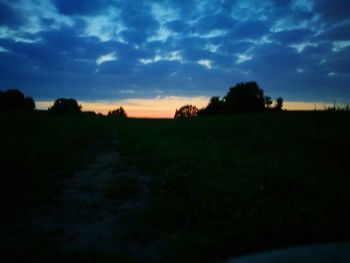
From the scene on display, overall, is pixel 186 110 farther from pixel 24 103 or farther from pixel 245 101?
pixel 24 103

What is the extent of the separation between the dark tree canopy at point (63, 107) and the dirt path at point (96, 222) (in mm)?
66947

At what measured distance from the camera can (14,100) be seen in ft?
221

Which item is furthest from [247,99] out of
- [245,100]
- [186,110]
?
[186,110]

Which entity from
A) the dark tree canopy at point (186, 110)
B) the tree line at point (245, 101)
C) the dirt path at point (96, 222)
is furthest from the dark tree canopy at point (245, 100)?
the dirt path at point (96, 222)

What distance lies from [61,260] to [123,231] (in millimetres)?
1249

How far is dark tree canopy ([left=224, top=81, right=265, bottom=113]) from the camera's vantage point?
60750 millimetres

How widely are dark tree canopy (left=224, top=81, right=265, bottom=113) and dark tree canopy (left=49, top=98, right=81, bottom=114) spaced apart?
4604 cm

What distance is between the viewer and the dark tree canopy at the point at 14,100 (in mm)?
64756

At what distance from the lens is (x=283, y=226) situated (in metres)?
4.19

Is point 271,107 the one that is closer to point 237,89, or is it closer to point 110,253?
point 237,89

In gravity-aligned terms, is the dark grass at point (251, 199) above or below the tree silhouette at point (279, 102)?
below

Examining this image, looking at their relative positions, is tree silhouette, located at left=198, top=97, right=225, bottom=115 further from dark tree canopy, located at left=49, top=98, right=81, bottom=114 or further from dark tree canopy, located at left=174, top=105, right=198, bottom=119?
dark tree canopy, located at left=49, top=98, right=81, bottom=114

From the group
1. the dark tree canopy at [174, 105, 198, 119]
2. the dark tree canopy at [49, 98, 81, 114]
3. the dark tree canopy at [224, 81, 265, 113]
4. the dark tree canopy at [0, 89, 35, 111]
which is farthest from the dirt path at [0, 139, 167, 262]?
the dark tree canopy at [174, 105, 198, 119]

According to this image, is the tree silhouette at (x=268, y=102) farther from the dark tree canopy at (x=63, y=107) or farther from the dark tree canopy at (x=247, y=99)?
the dark tree canopy at (x=63, y=107)
